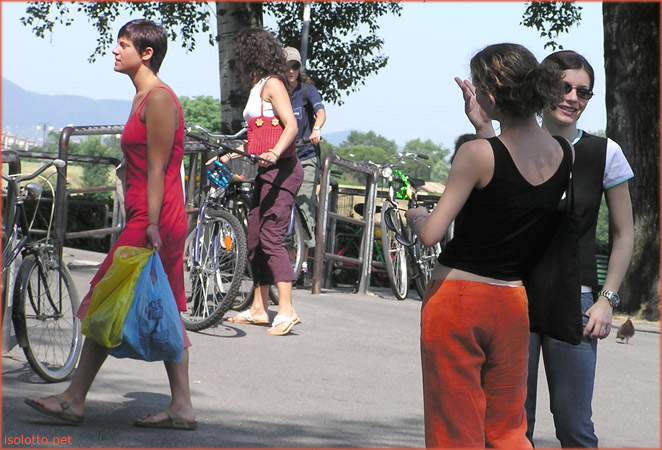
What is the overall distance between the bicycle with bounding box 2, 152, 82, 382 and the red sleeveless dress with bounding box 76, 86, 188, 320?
0.72 m

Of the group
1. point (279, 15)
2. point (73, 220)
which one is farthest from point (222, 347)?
point (279, 15)

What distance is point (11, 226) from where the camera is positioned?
214 inches

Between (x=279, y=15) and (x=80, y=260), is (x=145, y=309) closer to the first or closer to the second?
(x=80, y=260)

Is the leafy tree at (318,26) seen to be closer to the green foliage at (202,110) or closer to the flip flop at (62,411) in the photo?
the flip flop at (62,411)

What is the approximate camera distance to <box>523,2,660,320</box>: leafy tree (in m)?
11.9

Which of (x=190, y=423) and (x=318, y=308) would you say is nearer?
(x=190, y=423)

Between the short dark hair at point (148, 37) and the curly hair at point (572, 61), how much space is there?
6.25 feet

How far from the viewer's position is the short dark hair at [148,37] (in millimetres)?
4594

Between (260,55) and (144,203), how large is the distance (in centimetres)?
273

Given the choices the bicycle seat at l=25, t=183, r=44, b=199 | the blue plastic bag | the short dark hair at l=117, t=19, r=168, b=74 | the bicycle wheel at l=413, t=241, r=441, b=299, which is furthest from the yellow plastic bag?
the bicycle wheel at l=413, t=241, r=441, b=299

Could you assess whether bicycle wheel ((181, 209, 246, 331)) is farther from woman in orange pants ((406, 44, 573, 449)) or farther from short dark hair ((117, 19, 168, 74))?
woman in orange pants ((406, 44, 573, 449))

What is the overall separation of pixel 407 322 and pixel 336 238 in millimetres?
3312

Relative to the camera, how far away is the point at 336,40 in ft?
77.9

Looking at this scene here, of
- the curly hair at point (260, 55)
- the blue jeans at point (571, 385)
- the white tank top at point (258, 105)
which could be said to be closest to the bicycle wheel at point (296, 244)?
the white tank top at point (258, 105)
